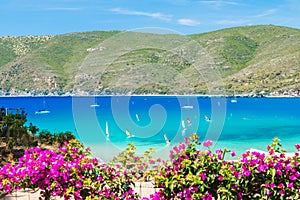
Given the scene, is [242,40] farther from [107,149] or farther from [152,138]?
[107,149]

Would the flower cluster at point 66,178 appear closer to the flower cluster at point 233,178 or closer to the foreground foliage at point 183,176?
the foreground foliage at point 183,176

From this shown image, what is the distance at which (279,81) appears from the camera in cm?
10238

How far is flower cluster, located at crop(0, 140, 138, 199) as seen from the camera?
4438 mm

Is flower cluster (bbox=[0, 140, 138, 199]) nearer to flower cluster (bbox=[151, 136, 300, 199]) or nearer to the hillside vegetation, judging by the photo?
flower cluster (bbox=[151, 136, 300, 199])

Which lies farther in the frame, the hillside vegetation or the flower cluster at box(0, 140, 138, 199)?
the hillside vegetation

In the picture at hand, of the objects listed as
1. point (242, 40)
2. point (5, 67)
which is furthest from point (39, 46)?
point (242, 40)

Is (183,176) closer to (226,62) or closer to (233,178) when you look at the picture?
(233,178)

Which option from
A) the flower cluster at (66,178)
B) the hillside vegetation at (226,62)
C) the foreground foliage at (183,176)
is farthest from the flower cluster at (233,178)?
the hillside vegetation at (226,62)

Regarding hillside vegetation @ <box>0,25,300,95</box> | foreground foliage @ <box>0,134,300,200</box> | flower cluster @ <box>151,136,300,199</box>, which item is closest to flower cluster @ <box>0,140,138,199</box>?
foreground foliage @ <box>0,134,300,200</box>

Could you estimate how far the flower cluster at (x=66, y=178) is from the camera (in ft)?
14.6

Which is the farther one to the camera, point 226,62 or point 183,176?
point 226,62

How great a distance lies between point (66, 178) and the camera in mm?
4441

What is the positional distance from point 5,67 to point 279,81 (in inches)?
3263

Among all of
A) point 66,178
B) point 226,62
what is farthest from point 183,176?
point 226,62
